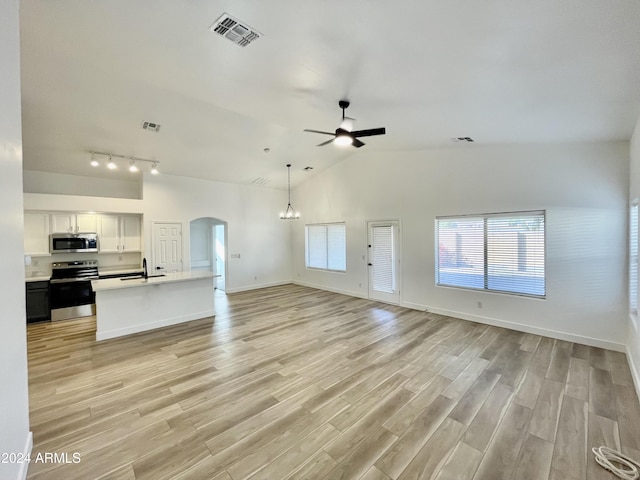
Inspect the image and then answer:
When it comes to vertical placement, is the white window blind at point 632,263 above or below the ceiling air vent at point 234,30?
below

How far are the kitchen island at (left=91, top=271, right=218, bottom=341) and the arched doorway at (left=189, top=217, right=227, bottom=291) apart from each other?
4.36m

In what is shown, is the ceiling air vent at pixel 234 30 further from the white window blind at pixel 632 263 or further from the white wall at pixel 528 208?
the white window blind at pixel 632 263

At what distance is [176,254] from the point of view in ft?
22.9

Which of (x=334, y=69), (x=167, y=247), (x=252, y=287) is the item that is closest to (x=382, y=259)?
(x=252, y=287)

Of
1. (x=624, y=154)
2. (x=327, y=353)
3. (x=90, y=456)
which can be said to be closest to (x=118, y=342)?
(x=90, y=456)

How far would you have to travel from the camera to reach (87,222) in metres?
6.25

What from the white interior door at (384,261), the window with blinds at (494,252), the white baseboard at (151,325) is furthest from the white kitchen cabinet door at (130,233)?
the window with blinds at (494,252)

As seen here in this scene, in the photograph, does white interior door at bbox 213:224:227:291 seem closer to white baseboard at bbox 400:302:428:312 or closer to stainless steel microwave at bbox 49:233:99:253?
stainless steel microwave at bbox 49:233:99:253

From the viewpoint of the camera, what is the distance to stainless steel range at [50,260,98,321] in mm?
5531

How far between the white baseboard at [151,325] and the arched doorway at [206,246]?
4392mm

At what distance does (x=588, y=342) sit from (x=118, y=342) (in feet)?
24.0

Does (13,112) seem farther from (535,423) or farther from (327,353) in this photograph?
(535,423)

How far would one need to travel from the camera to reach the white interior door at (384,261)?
256 inches

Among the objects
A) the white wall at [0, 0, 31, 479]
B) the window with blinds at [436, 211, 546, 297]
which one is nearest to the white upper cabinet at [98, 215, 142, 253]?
the white wall at [0, 0, 31, 479]
